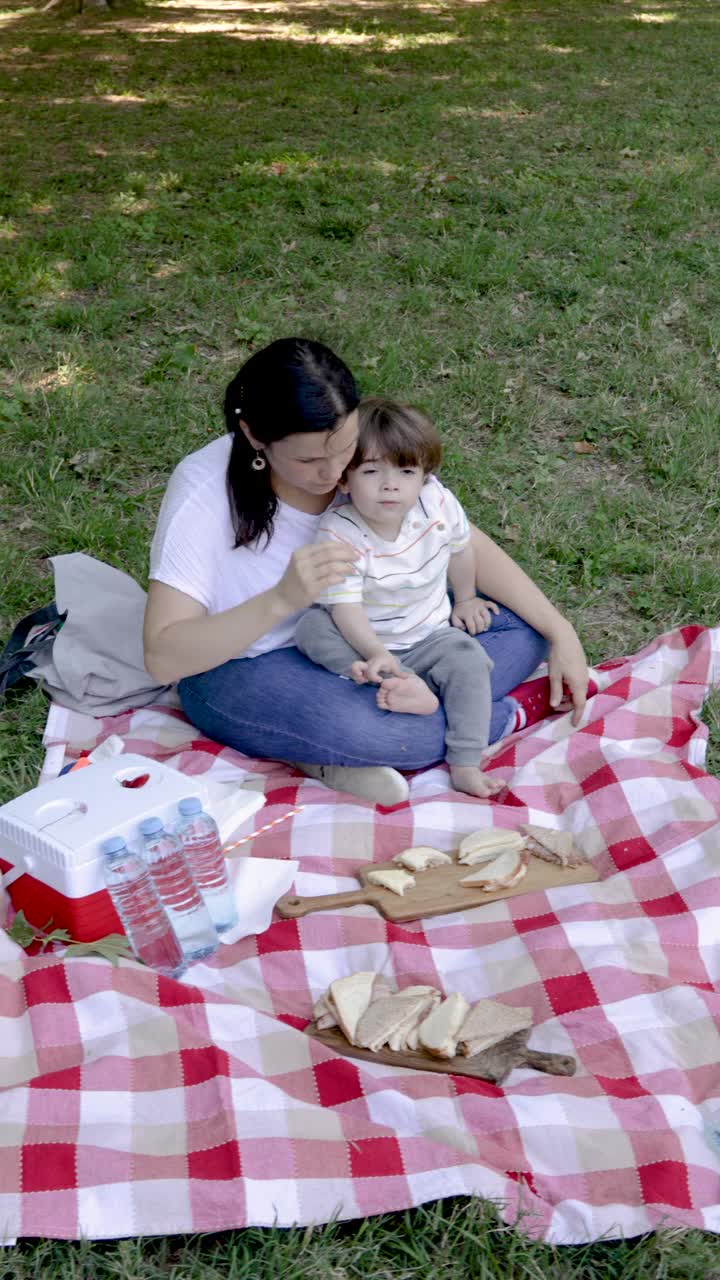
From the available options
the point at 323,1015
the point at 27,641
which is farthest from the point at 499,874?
the point at 27,641

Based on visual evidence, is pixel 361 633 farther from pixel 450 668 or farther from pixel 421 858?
pixel 421 858

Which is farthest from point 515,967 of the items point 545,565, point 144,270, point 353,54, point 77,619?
point 353,54

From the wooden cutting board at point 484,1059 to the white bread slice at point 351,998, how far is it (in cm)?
4

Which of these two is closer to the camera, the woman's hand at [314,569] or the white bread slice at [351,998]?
the white bread slice at [351,998]

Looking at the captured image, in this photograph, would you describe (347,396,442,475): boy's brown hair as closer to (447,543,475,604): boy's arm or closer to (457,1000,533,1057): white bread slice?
(447,543,475,604): boy's arm

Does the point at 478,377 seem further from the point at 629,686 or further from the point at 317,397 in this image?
the point at 317,397

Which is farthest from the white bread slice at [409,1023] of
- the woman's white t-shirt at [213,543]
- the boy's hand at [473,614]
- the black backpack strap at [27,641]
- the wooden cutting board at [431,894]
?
the black backpack strap at [27,641]

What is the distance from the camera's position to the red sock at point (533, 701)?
11.5 ft

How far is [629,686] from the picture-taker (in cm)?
357

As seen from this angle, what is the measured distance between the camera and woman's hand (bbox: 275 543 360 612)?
2.74 metres

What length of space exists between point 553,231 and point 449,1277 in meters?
5.98

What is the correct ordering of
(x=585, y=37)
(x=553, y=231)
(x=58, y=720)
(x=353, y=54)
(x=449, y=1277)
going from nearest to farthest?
(x=449, y=1277)
(x=58, y=720)
(x=553, y=231)
(x=353, y=54)
(x=585, y=37)

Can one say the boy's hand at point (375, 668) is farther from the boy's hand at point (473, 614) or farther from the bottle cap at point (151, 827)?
the bottle cap at point (151, 827)

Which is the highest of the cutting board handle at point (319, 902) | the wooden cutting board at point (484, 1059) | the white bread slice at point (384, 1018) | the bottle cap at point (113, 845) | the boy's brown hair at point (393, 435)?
the boy's brown hair at point (393, 435)
